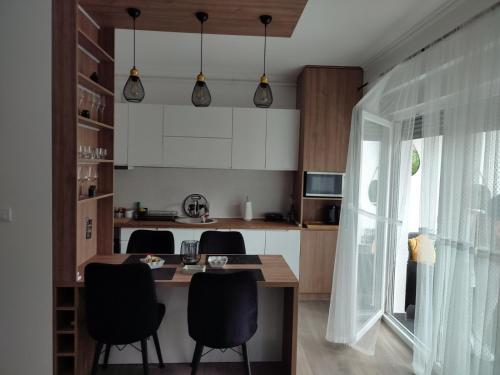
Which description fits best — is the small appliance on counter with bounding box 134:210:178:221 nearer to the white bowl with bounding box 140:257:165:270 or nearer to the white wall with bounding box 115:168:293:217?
the white wall with bounding box 115:168:293:217

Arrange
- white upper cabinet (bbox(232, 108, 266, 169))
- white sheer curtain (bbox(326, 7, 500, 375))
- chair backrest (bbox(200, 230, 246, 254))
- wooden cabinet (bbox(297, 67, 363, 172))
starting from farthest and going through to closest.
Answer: white upper cabinet (bbox(232, 108, 266, 169)), wooden cabinet (bbox(297, 67, 363, 172)), chair backrest (bbox(200, 230, 246, 254)), white sheer curtain (bbox(326, 7, 500, 375))

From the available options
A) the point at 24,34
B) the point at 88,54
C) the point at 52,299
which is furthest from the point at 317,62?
the point at 52,299

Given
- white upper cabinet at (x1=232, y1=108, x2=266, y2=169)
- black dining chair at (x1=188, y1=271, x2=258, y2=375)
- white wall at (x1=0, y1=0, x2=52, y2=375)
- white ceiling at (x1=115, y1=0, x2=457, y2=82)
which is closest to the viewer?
black dining chair at (x1=188, y1=271, x2=258, y2=375)

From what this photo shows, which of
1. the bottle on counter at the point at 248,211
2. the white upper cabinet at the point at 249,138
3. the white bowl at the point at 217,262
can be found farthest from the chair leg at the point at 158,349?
the white upper cabinet at the point at 249,138

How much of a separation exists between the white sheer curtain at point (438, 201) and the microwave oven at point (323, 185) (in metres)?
0.99

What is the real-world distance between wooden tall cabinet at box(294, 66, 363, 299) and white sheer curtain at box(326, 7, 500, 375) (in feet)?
3.11

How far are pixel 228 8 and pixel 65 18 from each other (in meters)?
1.02

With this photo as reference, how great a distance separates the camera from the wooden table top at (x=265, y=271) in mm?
2188

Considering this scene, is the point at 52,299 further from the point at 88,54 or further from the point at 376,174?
the point at 376,174

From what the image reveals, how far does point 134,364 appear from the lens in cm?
264

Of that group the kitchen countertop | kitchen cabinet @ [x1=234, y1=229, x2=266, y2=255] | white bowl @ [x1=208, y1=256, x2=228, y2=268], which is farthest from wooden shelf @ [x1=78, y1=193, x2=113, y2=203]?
kitchen cabinet @ [x1=234, y1=229, x2=266, y2=255]

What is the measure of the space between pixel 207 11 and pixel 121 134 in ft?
7.21

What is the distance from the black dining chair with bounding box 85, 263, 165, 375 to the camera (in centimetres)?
198

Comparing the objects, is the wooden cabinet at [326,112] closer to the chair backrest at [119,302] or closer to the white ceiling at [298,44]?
the white ceiling at [298,44]
